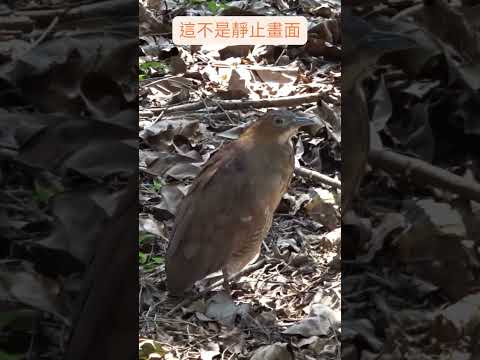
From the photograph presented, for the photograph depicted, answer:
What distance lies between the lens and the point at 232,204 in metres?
1.21

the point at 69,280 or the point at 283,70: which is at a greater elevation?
the point at 283,70

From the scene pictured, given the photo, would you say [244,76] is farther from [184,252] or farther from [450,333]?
[450,333]

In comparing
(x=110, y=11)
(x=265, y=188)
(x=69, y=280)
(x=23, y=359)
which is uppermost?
(x=110, y=11)

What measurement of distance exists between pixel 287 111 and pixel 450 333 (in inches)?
18.3

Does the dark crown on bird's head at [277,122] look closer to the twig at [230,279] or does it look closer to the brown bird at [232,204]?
the brown bird at [232,204]

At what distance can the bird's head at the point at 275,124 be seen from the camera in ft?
3.93

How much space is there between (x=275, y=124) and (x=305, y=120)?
0.17 ft

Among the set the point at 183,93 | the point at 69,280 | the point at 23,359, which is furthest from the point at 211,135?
the point at 23,359

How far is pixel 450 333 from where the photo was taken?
1200mm

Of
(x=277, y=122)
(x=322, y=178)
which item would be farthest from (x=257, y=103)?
(x=322, y=178)

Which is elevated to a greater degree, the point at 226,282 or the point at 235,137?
the point at 235,137

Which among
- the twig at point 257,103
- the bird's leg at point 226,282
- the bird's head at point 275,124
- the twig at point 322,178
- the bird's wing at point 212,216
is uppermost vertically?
the twig at point 257,103

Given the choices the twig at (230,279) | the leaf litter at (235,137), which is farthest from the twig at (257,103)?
the twig at (230,279)

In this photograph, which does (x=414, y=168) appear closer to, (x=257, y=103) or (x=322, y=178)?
(x=322, y=178)
